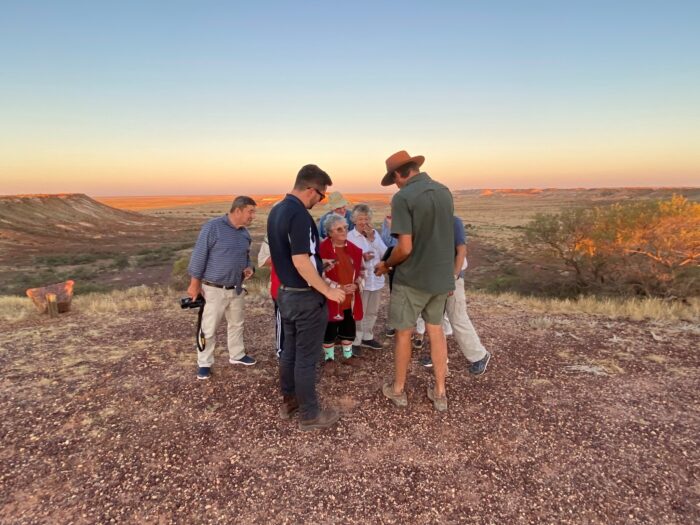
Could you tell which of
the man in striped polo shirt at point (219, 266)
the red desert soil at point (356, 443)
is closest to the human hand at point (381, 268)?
the red desert soil at point (356, 443)

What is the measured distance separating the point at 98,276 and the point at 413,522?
70.6ft

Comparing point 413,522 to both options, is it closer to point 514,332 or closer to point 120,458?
point 120,458

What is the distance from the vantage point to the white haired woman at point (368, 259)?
4.64 metres

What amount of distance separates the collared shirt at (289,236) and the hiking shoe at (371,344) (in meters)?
2.45

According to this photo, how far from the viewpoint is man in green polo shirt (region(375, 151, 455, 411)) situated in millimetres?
3074

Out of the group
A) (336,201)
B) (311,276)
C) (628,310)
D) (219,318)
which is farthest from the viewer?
(628,310)

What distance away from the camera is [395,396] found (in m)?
3.68

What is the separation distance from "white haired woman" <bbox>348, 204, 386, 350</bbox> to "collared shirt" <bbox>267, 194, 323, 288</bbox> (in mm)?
1729

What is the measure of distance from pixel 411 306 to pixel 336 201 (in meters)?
2.48

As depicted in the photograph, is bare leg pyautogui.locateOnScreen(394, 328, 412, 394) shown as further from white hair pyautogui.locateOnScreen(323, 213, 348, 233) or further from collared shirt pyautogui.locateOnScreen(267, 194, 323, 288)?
white hair pyautogui.locateOnScreen(323, 213, 348, 233)

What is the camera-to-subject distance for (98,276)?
760 inches

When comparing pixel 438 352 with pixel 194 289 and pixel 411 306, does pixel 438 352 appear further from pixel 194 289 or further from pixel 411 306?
pixel 194 289

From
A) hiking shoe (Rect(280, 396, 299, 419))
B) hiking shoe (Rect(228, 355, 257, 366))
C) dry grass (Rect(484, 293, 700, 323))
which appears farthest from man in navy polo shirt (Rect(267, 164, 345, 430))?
dry grass (Rect(484, 293, 700, 323))

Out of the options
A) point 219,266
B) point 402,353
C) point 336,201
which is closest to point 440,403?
point 402,353
